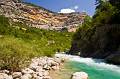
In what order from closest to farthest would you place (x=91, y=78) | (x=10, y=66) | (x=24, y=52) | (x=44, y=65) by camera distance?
(x=10, y=66) < (x=91, y=78) < (x=24, y=52) < (x=44, y=65)

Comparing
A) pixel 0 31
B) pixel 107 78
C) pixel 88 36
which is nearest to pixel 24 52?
pixel 107 78

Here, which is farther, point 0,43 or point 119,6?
point 119,6

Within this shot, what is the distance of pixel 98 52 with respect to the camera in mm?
53344

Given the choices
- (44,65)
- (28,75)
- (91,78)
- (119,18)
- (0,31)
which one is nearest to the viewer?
(28,75)

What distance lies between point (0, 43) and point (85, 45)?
40.7m

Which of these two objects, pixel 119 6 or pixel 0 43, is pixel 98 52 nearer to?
pixel 119 6

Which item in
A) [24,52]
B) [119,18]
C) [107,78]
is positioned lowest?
[107,78]

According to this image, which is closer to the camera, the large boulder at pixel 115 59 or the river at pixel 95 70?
the river at pixel 95 70

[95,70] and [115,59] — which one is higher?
[115,59]

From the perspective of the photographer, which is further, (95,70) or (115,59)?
(115,59)

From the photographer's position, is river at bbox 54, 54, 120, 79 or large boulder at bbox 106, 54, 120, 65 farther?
large boulder at bbox 106, 54, 120, 65

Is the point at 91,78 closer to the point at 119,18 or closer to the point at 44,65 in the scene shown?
the point at 44,65

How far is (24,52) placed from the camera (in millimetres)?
26422

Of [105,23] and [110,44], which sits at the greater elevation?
[105,23]
